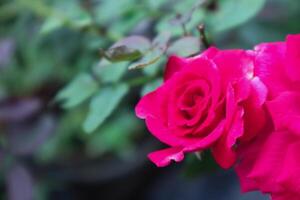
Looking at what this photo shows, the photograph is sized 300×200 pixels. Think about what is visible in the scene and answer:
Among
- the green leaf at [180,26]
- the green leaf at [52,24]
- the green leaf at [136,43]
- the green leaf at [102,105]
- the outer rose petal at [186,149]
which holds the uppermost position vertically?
the green leaf at [136,43]

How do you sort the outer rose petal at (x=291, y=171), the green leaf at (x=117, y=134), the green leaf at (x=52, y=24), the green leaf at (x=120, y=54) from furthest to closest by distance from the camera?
the green leaf at (x=117, y=134) → the green leaf at (x=52, y=24) → the green leaf at (x=120, y=54) → the outer rose petal at (x=291, y=171)

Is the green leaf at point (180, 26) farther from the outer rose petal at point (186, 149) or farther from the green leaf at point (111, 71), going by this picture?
the outer rose petal at point (186, 149)

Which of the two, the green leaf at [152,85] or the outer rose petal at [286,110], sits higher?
the outer rose petal at [286,110]

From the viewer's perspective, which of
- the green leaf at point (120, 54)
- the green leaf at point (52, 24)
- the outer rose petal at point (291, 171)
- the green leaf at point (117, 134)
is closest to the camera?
the outer rose petal at point (291, 171)

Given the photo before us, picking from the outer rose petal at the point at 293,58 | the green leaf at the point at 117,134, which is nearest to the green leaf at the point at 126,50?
the outer rose petal at the point at 293,58

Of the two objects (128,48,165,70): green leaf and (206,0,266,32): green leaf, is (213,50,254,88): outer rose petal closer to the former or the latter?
(128,48,165,70): green leaf

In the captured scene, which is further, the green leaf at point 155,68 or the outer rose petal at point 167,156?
the green leaf at point 155,68

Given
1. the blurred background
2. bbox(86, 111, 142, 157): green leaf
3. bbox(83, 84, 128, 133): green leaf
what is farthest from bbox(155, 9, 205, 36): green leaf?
bbox(86, 111, 142, 157): green leaf

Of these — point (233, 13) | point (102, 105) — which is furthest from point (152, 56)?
point (233, 13)

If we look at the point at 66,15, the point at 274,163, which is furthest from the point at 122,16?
the point at 274,163

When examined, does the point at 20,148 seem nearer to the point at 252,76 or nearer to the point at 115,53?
the point at 115,53
